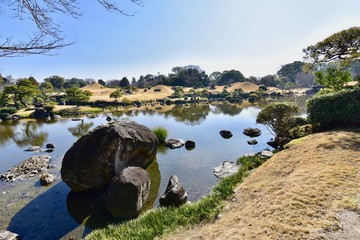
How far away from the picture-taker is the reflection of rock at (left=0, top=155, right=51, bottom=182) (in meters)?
10.4

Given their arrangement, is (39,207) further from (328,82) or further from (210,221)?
(328,82)

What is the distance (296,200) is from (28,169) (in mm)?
12323

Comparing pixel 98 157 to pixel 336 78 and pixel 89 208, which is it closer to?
pixel 89 208

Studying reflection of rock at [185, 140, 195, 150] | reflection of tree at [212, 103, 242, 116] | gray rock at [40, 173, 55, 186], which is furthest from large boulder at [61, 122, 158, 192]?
reflection of tree at [212, 103, 242, 116]

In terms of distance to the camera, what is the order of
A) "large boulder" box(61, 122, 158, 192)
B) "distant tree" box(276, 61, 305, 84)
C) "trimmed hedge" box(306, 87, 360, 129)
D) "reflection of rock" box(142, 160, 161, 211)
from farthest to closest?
"distant tree" box(276, 61, 305, 84), "trimmed hedge" box(306, 87, 360, 129), "large boulder" box(61, 122, 158, 192), "reflection of rock" box(142, 160, 161, 211)

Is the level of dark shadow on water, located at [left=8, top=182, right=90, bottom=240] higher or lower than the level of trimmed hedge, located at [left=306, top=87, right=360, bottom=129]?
lower

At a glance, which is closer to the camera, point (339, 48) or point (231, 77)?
point (339, 48)

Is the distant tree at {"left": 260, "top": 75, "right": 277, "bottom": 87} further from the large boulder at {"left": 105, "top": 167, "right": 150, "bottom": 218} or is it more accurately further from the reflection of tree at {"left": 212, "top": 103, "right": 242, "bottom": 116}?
the large boulder at {"left": 105, "top": 167, "right": 150, "bottom": 218}

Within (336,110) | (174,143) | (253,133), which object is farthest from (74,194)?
(253,133)

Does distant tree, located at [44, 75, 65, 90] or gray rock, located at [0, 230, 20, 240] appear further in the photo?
distant tree, located at [44, 75, 65, 90]

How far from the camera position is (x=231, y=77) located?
102 meters

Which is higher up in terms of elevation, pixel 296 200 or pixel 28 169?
pixel 296 200

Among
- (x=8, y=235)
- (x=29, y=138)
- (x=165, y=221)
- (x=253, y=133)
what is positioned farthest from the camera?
(x=29, y=138)

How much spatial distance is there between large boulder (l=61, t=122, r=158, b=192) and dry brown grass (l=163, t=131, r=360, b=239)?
4819 mm
